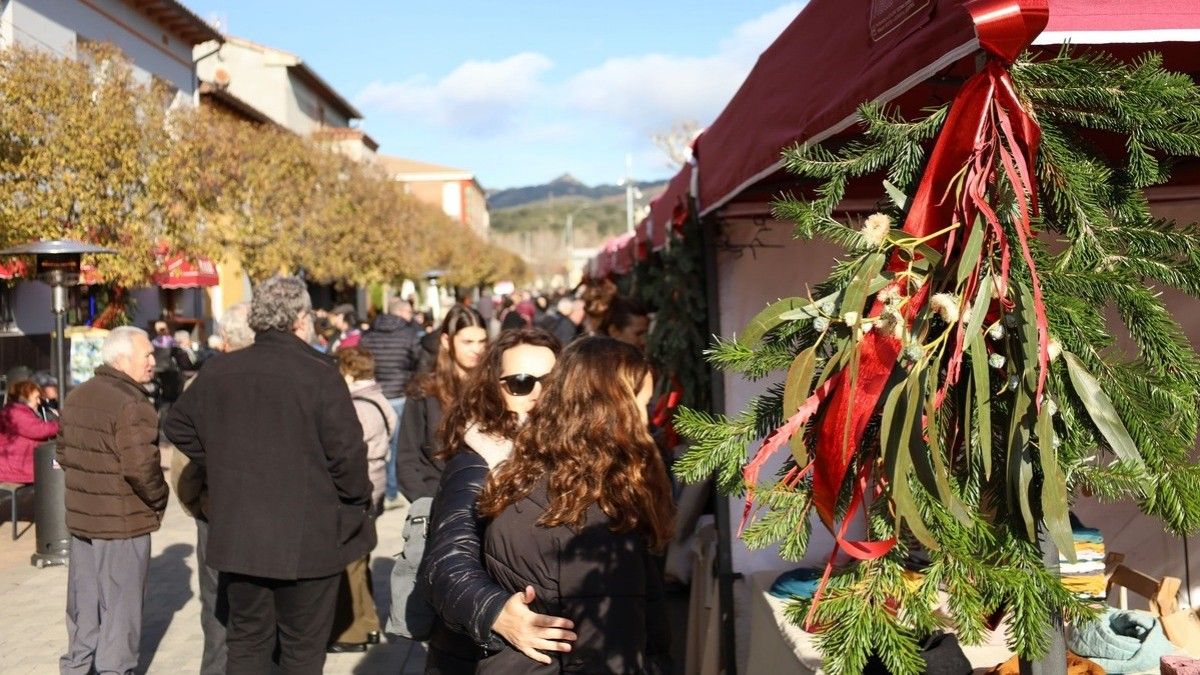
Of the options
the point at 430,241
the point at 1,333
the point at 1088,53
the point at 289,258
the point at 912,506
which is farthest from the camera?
the point at 430,241

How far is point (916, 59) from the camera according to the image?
1.99 meters

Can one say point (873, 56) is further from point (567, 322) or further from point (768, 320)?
point (567, 322)

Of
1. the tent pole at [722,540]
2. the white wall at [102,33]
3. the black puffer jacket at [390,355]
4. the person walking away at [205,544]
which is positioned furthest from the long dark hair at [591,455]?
the white wall at [102,33]

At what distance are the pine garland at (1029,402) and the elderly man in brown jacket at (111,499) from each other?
409 centimetres

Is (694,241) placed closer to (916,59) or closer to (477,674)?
(477,674)

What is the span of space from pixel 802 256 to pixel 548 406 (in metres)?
2.19

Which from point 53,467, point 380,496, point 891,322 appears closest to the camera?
point 891,322

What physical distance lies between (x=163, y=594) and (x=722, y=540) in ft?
16.1

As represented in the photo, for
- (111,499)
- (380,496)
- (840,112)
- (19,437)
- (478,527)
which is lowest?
(380,496)

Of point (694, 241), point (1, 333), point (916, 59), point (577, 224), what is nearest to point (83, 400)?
→ point (694, 241)

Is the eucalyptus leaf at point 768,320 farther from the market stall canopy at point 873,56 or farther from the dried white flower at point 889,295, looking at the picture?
the market stall canopy at point 873,56

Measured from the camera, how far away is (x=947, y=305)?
1.69 meters

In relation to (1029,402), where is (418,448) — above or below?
below

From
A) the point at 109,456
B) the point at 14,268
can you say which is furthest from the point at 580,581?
the point at 14,268
